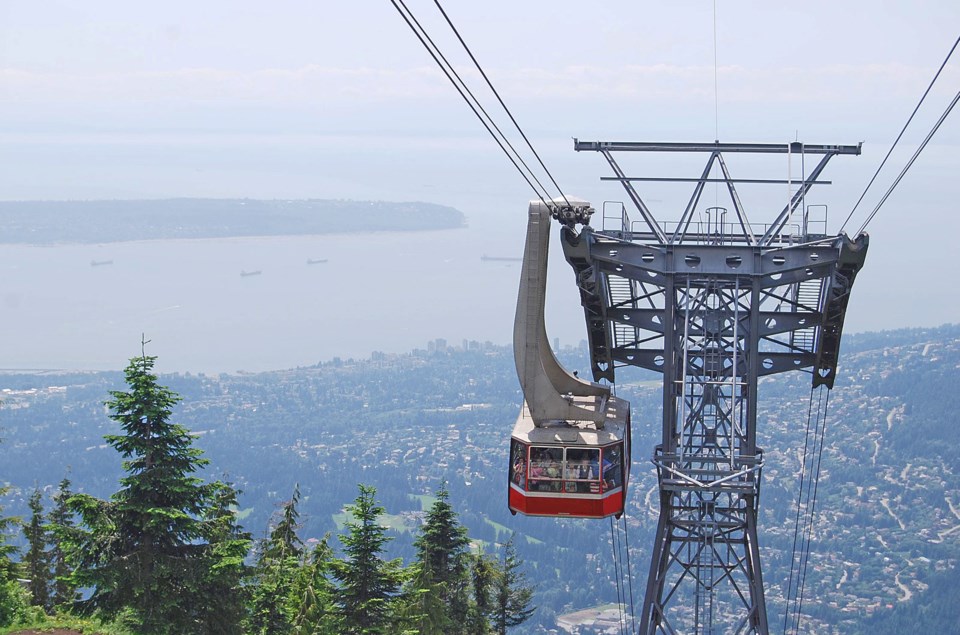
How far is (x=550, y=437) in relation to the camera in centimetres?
2461

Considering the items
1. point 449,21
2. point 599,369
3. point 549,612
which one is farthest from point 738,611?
point 449,21

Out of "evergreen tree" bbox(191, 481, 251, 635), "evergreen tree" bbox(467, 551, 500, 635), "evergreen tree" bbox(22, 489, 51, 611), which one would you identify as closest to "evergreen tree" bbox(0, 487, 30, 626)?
"evergreen tree" bbox(191, 481, 251, 635)

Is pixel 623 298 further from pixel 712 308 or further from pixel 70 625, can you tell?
pixel 70 625

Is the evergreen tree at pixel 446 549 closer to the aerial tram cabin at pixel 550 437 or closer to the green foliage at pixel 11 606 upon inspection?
the aerial tram cabin at pixel 550 437

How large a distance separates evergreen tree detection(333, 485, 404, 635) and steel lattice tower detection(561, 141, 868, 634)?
17.8ft

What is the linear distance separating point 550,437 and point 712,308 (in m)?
4.21

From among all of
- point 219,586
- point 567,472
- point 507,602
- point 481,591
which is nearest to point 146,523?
point 219,586

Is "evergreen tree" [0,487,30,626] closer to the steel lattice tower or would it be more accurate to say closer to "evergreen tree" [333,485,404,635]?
"evergreen tree" [333,485,404,635]

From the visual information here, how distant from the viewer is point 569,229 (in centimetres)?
2553

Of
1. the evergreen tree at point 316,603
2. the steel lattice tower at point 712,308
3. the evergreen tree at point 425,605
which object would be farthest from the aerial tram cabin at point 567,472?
the evergreen tree at point 425,605

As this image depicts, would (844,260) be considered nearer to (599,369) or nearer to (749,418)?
(749,418)

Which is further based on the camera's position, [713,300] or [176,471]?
[713,300]

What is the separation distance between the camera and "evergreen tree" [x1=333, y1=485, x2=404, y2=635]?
27609 mm

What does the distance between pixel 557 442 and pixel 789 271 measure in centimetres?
546
